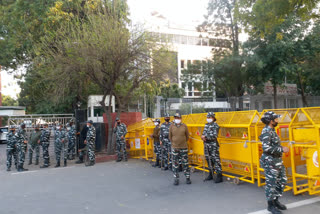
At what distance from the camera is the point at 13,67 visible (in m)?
18.3

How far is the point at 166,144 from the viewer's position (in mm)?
8898

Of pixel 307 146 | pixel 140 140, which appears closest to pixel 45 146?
pixel 140 140

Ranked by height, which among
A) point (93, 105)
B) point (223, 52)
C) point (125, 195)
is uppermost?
point (223, 52)

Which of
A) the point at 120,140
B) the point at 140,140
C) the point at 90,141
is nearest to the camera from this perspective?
the point at 90,141

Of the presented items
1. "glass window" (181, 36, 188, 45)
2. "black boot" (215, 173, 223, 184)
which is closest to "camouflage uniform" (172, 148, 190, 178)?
"black boot" (215, 173, 223, 184)

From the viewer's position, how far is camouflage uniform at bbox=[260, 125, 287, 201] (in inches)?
184

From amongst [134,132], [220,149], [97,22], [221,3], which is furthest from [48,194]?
[221,3]

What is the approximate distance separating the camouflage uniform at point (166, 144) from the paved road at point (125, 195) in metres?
0.39

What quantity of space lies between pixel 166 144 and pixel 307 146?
4.60 metres

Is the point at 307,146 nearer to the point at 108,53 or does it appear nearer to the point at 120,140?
the point at 120,140

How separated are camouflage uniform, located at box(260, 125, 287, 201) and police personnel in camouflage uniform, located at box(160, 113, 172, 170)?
4.12 metres

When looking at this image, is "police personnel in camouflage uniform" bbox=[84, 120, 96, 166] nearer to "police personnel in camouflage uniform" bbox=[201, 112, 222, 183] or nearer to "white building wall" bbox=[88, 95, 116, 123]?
"police personnel in camouflage uniform" bbox=[201, 112, 222, 183]

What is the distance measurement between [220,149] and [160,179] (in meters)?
1.91

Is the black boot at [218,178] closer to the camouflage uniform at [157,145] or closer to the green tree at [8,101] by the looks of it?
the camouflage uniform at [157,145]
